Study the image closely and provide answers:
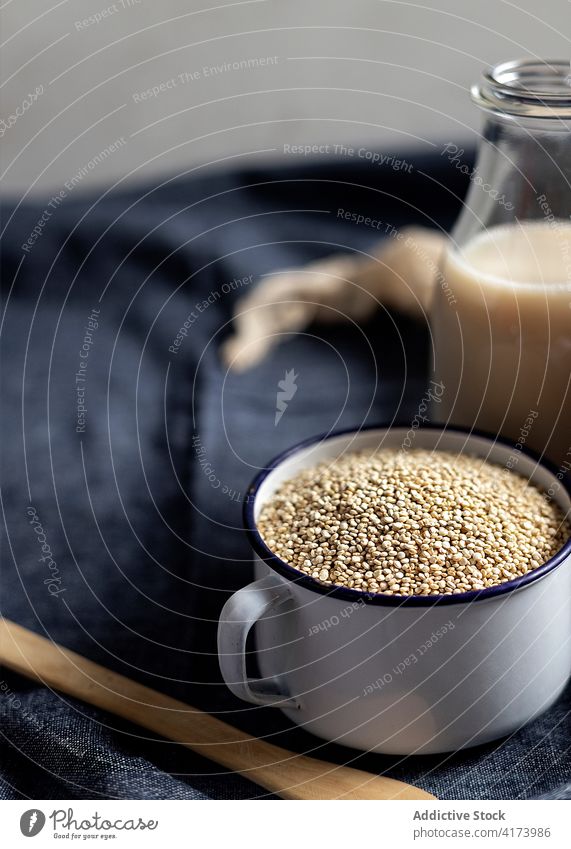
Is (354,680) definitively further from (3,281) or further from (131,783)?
(3,281)

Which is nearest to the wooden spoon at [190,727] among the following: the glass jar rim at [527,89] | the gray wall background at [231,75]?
the glass jar rim at [527,89]

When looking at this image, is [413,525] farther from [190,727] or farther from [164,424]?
[164,424]

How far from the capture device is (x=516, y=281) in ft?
2.02

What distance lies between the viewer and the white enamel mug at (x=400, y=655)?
0.46 metres

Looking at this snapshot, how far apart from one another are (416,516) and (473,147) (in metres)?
0.74

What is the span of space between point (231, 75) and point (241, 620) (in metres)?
0.91

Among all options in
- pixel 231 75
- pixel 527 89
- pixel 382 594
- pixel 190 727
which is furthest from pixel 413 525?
pixel 231 75

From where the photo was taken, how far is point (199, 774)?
A: 1.65ft

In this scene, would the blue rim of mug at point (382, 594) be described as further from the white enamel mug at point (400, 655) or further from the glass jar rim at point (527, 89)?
the glass jar rim at point (527, 89)

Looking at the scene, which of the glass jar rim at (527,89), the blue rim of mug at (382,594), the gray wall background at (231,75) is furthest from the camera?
the gray wall background at (231,75)

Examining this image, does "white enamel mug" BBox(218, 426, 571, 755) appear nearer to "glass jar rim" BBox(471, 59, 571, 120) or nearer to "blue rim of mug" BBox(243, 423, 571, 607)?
"blue rim of mug" BBox(243, 423, 571, 607)

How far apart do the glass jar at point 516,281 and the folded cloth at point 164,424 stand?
160 millimetres

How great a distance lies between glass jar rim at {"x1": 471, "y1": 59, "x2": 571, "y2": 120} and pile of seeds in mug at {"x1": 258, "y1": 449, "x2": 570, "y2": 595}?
0.69 ft

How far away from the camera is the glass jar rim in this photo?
56cm
